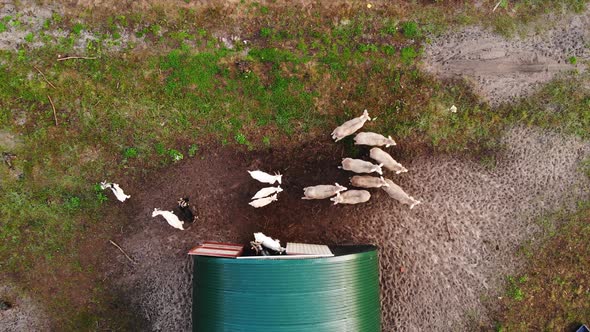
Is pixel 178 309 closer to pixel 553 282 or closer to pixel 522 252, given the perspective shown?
pixel 522 252

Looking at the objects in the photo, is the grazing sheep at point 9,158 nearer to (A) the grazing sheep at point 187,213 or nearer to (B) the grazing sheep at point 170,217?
(B) the grazing sheep at point 170,217

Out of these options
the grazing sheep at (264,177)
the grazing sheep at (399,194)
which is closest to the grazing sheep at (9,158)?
the grazing sheep at (264,177)

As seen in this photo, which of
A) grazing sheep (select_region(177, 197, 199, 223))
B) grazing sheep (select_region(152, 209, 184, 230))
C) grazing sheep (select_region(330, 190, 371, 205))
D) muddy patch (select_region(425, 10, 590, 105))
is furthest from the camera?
muddy patch (select_region(425, 10, 590, 105))

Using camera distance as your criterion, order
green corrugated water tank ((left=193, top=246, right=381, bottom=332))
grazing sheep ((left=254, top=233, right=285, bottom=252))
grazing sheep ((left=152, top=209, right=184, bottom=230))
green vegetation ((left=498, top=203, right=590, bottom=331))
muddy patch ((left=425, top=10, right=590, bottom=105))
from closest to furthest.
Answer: green corrugated water tank ((left=193, top=246, right=381, bottom=332)) → grazing sheep ((left=254, top=233, right=285, bottom=252)) → grazing sheep ((left=152, top=209, right=184, bottom=230)) → green vegetation ((left=498, top=203, right=590, bottom=331)) → muddy patch ((left=425, top=10, right=590, bottom=105))

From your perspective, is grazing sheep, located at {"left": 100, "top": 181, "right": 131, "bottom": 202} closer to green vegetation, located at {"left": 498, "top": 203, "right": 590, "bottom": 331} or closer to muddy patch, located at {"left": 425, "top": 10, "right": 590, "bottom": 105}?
muddy patch, located at {"left": 425, "top": 10, "right": 590, "bottom": 105}

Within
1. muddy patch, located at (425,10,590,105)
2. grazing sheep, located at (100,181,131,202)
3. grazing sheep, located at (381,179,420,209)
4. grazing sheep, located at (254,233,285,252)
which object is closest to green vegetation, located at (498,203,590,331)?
grazing sheep, located at (381,179,420,209)

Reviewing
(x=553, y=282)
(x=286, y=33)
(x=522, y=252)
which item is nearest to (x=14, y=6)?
(x=286, y=33)
